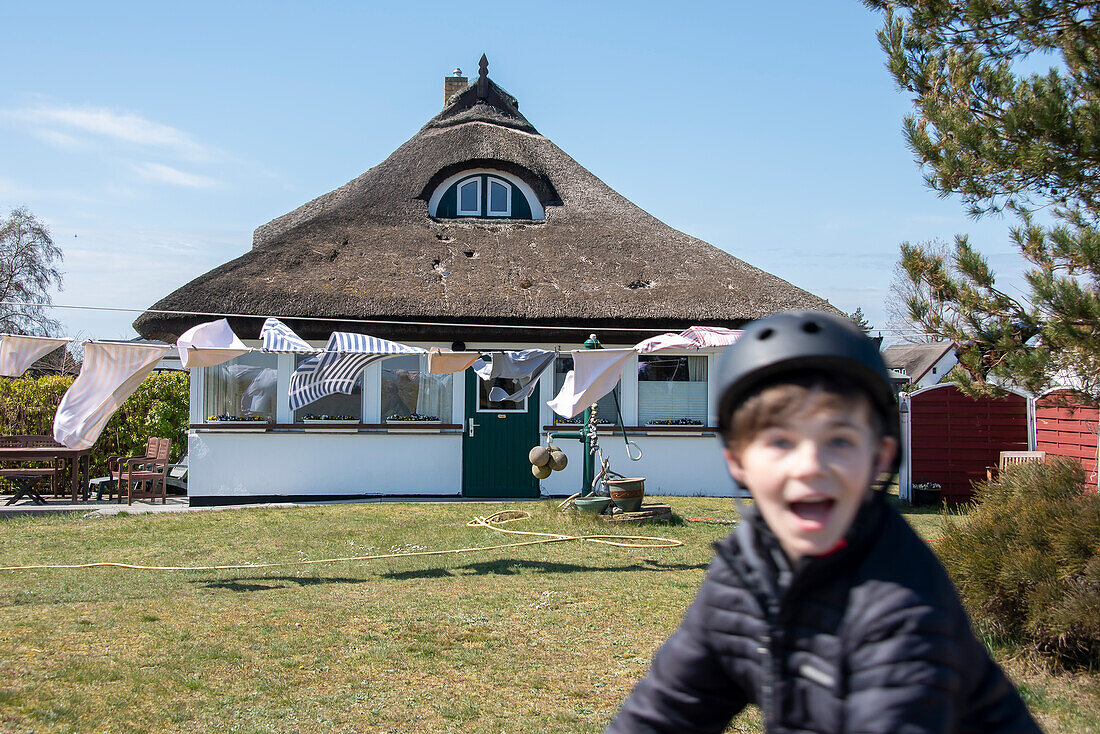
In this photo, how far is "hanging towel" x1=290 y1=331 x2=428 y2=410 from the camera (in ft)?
33.1

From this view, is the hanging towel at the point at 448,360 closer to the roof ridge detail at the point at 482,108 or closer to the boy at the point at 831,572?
the boy at the point at 831,572

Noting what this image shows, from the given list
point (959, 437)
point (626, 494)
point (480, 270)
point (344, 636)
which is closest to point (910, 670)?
point (344, 636)

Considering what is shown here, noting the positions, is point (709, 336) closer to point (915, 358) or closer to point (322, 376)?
point (322, 376)

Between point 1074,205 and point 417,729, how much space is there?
16.3 ft

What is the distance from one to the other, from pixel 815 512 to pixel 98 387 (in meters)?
8.68

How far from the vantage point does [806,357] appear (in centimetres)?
154

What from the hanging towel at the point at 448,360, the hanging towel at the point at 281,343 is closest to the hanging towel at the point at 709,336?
the hanging towel at the point at 448,360

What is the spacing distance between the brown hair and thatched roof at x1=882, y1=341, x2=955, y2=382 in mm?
30864

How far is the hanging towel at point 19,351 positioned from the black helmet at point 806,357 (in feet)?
29.9

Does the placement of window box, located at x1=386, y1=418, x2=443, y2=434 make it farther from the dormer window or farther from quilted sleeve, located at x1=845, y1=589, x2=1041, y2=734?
quilted sleeve, located at x1=845, y1=589, x2=1041, y2=734

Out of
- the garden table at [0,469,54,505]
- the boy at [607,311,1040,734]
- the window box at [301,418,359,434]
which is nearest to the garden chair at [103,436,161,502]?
the garden table at [0,469,54,505]

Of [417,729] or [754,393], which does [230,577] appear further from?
[754,393]

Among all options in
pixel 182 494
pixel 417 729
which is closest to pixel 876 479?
pixel 417 729

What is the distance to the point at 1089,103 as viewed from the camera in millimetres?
5008
